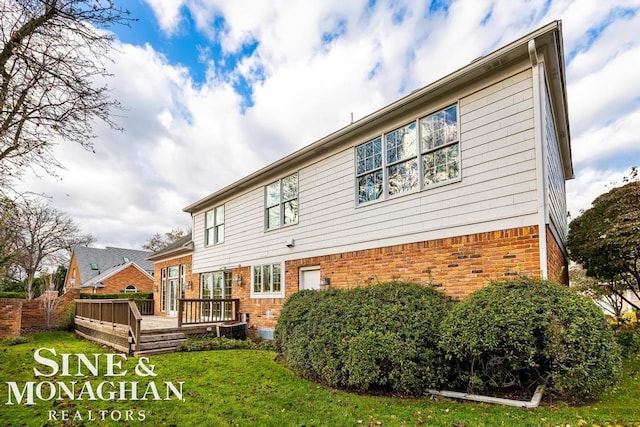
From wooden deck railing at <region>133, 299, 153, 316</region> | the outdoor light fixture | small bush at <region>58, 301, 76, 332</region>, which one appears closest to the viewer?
the outdoor light fixture

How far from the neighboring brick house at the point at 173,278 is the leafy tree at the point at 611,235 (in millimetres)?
14740

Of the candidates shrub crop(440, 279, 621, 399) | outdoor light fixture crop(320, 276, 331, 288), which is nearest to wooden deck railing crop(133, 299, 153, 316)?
outdoor light fixture crop(320, 276, 331, 288)

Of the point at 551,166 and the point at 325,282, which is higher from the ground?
the point at 551,166

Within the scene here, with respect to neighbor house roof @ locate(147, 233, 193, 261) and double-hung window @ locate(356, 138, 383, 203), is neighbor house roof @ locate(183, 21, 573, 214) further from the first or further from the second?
neighbor house roof @ locate(147, 233, 193, 261)

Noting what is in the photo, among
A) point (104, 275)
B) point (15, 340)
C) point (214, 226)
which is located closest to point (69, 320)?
point (15, 340)

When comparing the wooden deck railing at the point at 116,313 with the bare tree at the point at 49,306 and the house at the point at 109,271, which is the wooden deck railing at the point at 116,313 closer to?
the bare tree at the point at 49,306

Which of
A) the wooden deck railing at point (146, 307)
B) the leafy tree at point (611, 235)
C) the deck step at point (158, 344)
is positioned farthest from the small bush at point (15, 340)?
the leafy tree at point (611, 235)

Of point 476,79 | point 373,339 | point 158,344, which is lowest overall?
point 158,344

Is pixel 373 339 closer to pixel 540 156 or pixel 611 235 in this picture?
pixel 540 156

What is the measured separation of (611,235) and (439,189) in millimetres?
4702

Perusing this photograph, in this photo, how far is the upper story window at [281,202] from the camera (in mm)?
12031

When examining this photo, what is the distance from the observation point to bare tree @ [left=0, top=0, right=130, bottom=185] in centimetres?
552

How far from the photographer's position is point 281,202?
12.6m

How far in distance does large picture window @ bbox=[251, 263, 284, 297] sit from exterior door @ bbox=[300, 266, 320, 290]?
3.18ft
